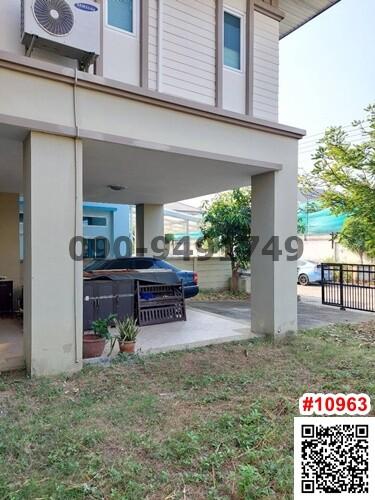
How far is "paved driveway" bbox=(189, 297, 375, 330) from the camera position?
786cm

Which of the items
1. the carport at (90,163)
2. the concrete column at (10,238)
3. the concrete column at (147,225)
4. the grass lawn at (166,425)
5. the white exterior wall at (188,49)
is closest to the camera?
the grass lawn at (166,425)

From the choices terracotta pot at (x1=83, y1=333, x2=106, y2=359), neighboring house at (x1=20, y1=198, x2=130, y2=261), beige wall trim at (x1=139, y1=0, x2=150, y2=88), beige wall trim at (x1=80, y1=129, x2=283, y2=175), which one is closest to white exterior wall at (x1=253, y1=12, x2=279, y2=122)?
beige wall trim at (x1=80, y1=129, x2=283, y2=175)

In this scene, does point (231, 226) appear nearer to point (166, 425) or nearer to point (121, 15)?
point (121, 15)

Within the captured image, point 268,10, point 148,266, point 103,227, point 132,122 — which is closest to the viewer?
point 132,122

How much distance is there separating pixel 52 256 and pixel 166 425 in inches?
93.7

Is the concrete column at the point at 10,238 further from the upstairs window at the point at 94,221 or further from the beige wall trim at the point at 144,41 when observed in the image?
the beige wall trim at the point at 144,41

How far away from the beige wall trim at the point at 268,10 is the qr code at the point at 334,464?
6.80m

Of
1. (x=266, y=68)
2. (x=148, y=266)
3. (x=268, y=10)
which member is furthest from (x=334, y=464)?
(x=268, y=10)

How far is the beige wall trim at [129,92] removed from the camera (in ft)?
13.0

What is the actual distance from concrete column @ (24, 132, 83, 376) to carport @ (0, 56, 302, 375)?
1cm

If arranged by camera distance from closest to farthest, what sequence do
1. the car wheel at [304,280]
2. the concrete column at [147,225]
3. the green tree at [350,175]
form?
the green tree at [350,175] → the concrete column at [147,225] → the car wheel at [304,280]

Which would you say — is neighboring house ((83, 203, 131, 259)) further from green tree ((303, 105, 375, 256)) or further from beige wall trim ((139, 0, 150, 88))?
green tree ((303, 105, 375, 256))

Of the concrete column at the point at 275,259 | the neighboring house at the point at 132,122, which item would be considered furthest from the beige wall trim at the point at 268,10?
the concrete column at the point at 275,259

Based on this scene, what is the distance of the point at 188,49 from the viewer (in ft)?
18.4
